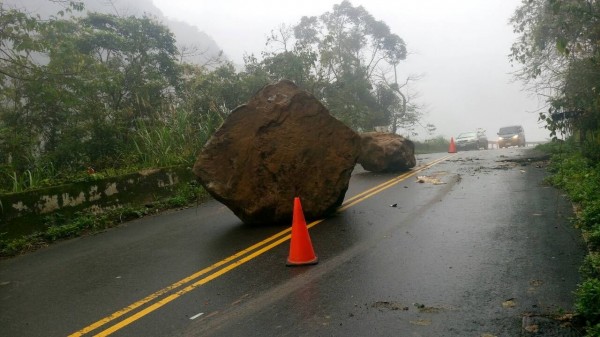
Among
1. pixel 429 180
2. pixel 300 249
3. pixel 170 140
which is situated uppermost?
pixel 170 140

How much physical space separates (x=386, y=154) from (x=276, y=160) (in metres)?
7.73

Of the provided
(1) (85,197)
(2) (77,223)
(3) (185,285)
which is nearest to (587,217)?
(3) (185,285)

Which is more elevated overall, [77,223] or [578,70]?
[578,70]

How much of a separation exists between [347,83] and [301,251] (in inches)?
1081

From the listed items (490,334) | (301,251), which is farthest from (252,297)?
(490,334)

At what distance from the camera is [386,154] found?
15234 millimetres

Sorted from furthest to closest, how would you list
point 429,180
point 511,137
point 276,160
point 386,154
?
point 511,137 → point 386,154 → point 429,180 → point 276,160

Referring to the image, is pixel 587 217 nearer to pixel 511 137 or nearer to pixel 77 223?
pixel 77 223

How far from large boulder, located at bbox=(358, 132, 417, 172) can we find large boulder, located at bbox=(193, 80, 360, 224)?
21.5 ft

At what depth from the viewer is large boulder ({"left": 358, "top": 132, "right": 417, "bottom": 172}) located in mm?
15289

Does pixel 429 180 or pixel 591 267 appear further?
pixel 429 180

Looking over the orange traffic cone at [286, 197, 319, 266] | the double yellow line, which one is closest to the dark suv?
the double yellow line

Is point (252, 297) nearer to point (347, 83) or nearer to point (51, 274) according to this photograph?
point (51, 274)

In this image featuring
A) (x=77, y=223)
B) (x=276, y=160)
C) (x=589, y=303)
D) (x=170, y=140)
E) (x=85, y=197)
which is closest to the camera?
(x=589, y=303)
